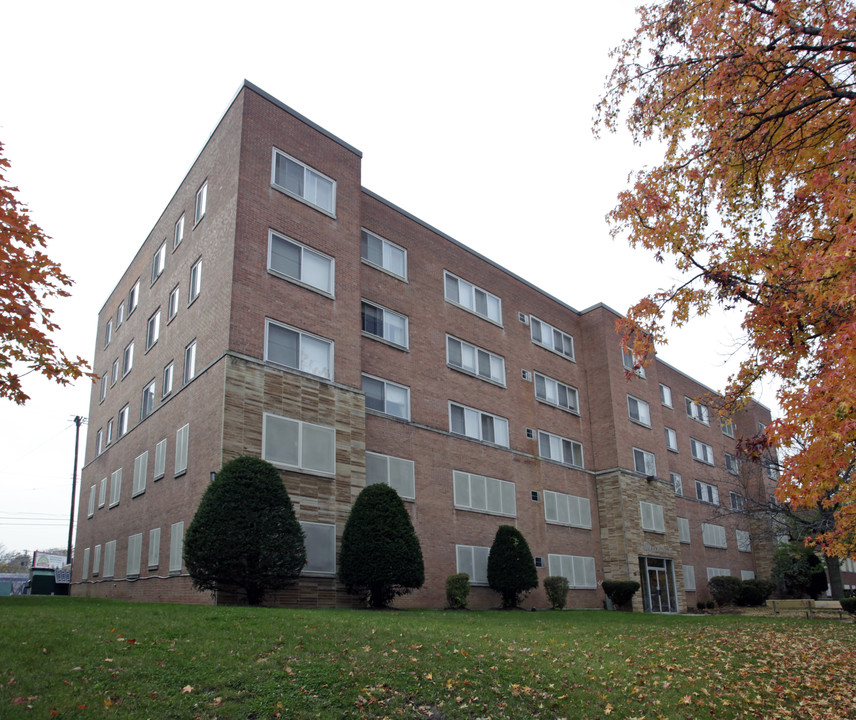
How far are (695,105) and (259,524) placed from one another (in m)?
12.4

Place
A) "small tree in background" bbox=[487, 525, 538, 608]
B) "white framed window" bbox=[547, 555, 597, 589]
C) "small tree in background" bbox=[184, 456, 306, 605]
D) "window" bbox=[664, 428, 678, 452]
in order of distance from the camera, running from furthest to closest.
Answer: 1. "window" bbox=[664, 428, 678, 452]
2. "white framed window" bbox=[547, 555, 597, 589]
3. "small tree in background" bbox=[487, 525, 538, 608]
4. "small tree in background" bbox=[184, 456, 306, 605]

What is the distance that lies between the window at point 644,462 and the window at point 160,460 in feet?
72.3

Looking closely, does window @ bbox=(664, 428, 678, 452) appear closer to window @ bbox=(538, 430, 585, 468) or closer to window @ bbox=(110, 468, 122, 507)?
window @ bbox=(538, 430, 585, 468)

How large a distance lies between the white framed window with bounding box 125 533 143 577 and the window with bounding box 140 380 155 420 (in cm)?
424

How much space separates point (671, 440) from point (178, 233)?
1147 inches

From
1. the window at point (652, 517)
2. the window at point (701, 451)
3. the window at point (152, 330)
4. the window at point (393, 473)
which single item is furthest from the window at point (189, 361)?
the window at point (701, 451)

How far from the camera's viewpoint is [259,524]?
54.3ft

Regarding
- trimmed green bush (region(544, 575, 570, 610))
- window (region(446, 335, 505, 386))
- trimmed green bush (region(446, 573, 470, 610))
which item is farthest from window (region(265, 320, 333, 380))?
trimmed green bush (region(544, 575, 570, 610))

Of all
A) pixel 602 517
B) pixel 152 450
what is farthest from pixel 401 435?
pixel 602 517

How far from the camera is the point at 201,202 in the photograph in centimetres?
2384

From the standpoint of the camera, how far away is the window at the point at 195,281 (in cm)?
2260

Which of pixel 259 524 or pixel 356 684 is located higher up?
pixel 259 524

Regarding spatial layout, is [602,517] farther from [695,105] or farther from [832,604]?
[695,105]

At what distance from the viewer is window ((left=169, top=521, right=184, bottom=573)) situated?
64.4 feet
